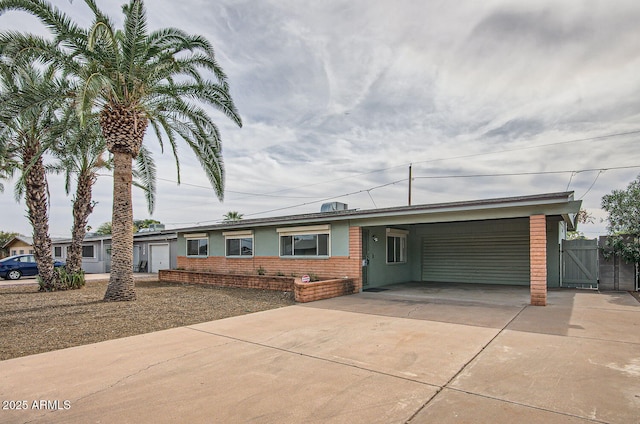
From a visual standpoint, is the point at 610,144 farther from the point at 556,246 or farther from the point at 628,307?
the point at 628,307

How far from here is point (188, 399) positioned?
374 cm

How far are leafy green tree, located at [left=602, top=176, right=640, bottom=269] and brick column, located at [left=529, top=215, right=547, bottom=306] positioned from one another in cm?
543

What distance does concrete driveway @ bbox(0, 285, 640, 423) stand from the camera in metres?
3.42

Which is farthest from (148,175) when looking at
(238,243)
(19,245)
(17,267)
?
(19,245)

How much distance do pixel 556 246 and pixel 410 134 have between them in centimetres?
730

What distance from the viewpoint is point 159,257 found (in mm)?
24766

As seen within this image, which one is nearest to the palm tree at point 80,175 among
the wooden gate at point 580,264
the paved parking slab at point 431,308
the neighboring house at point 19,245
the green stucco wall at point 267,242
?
the green stucco wall at point 267,242

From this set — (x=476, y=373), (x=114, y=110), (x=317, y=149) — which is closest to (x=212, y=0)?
(x=114, y=110)

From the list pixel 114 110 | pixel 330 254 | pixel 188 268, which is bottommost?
pixel 188 268

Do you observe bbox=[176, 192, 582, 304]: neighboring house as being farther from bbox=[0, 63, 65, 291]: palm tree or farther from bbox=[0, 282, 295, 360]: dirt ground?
bbox=[0, 63, 65, 291]: palm tree

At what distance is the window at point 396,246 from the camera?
14.7 meters

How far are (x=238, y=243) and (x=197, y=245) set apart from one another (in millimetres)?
3370

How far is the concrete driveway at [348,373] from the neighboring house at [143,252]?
17.9m

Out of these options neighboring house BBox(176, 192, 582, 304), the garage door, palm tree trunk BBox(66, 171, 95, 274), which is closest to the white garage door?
neighboring house BBox(176, 192, 582, 304)
